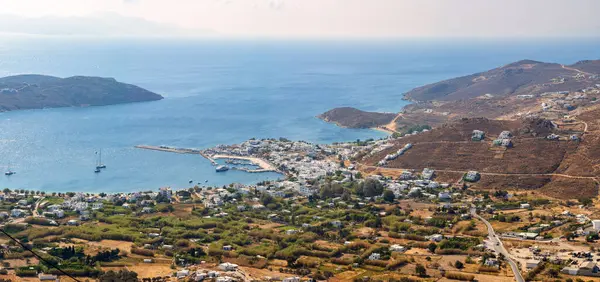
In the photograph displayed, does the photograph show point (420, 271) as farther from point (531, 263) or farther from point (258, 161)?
point (258, 161)

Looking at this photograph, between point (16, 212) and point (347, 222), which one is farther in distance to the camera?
point (16, 212)

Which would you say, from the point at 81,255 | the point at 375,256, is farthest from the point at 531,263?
the point at 81,255

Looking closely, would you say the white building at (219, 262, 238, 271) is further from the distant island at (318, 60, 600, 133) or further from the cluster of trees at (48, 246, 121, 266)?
the distant island at (318, 60, 600, 133)

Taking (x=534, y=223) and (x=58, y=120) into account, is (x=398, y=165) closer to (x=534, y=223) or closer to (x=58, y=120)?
(x=534, y=223)

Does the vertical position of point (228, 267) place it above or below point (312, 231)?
above

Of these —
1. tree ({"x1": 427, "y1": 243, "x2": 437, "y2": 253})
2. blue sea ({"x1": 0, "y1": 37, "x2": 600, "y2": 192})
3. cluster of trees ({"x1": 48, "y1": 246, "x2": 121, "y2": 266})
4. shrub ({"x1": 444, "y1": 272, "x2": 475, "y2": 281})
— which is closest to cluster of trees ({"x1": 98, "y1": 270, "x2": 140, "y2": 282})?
cluster of trees ({"x1": 48, "y1": 246, "x2": 121, "y2": 266})

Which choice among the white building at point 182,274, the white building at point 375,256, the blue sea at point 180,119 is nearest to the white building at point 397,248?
the white building at point 375,256

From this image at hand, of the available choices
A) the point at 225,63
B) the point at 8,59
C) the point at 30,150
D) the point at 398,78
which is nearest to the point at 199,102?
the point at 30,150
